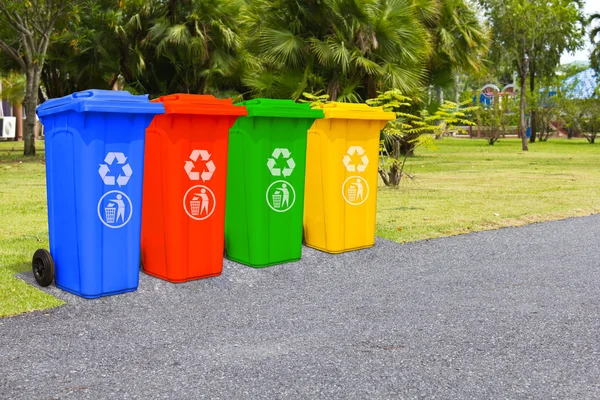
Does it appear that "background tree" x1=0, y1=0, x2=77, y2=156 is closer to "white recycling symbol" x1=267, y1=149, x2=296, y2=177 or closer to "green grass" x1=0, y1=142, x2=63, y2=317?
"green grass" x1=0, y1=142, x2=63, y2=317

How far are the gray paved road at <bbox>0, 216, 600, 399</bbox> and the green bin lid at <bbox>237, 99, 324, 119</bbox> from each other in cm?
119

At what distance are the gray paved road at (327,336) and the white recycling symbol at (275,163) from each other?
0.76 meters

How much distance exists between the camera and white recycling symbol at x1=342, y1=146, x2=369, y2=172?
6.55m

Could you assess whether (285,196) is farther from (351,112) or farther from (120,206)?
(120,206)

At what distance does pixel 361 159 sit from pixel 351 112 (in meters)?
0.43

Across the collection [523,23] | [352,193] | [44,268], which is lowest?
[44,268]

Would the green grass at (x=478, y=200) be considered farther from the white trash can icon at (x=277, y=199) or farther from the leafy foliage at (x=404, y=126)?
the white trash can icon at (x=277, y=199)

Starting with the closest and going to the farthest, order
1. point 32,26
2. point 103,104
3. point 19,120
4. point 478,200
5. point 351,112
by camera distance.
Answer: point 103,104 → point 351,112 → point 478,200 → point 32,26 → point 19,120

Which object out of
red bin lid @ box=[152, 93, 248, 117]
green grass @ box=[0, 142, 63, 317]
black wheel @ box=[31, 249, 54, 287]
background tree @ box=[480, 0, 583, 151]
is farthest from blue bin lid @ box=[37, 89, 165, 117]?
background tree @ box=[480, 0, 583, 151]

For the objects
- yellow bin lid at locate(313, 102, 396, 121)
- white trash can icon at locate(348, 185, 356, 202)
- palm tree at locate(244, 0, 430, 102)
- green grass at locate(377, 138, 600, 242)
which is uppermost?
palm tree at locate(244, 0, 430, 102)

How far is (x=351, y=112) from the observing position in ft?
21.2

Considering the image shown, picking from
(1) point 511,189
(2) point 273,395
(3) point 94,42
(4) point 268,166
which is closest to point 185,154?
(4) point 268,166

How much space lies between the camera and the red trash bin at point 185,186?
5309 mm

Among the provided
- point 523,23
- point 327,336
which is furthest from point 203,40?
point 327,336
